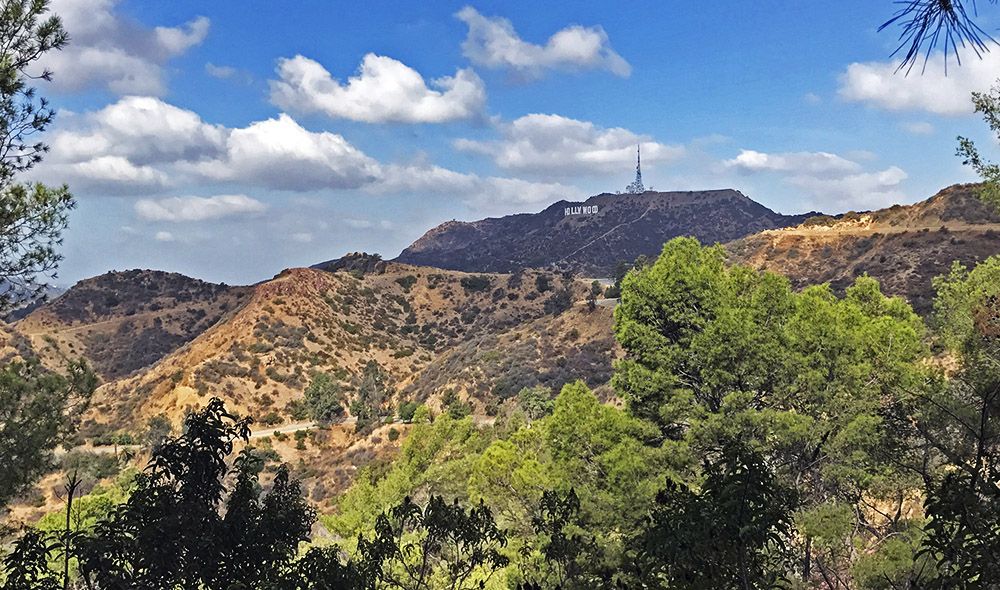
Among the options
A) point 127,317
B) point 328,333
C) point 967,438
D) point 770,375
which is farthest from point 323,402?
point 127,317

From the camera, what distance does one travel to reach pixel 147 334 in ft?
311

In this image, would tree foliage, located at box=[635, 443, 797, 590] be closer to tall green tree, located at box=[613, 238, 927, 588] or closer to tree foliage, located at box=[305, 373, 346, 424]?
tall green tree, located at box=[613, 238, 927, 588]

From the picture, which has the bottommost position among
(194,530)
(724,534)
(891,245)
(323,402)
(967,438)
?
(323,402)

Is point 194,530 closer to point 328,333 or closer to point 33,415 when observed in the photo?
point 33,415

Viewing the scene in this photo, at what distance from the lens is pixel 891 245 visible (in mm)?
73375

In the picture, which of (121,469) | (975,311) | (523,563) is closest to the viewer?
(523,563)

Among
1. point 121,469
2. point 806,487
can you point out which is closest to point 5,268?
point 806,487

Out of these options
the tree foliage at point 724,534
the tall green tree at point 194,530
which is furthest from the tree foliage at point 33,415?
the tree foliage at point 724,534

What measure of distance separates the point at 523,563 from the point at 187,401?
5444 cm

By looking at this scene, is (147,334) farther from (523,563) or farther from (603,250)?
(603,250)

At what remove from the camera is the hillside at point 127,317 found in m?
87.7

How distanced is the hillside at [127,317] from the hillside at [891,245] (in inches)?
3160

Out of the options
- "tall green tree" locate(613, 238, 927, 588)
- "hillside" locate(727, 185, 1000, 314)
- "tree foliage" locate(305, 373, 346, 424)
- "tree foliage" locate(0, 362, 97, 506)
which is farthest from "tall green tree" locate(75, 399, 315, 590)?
"hillside" locate(727, 185, 1000, 314)

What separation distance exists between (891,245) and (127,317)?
108035mm
